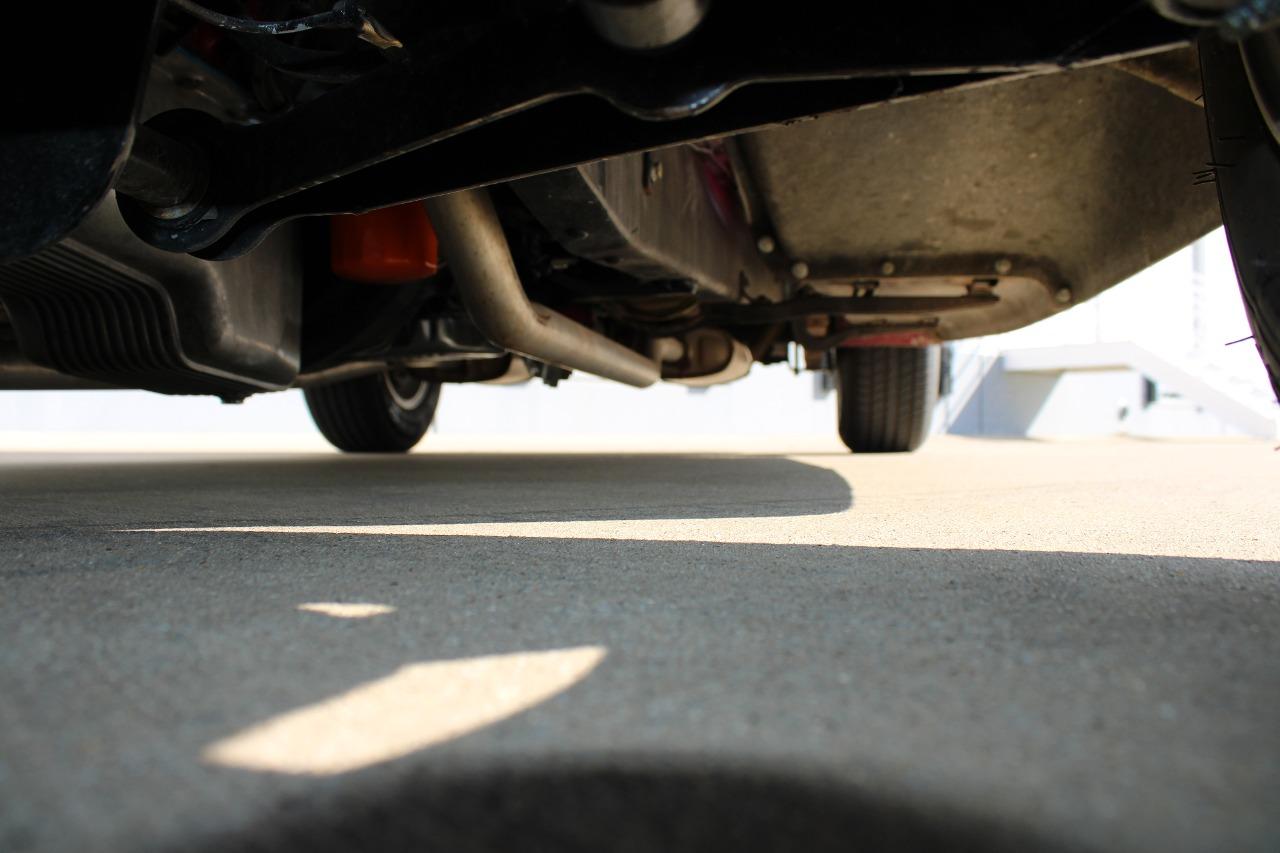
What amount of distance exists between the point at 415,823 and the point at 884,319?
7.37 ft

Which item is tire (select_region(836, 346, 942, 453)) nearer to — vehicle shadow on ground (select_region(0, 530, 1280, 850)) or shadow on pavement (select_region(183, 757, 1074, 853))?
vehicle shadow on ground (select_region(0, 530, 1280, 850))

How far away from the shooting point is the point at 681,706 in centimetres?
42

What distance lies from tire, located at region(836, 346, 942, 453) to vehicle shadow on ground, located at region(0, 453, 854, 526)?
32.7 inches

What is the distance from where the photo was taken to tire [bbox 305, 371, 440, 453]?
10.1ft

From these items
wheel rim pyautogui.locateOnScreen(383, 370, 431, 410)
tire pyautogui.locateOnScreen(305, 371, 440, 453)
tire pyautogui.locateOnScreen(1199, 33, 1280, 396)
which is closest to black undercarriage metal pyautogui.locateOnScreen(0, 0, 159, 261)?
tire pyautogui.locateOnScreen(1199, 33, 1280, 396)

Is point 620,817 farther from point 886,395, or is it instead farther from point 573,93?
point 886,395

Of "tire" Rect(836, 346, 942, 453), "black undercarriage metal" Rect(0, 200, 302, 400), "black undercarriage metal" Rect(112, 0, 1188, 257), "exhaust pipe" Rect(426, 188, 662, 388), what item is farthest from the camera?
"tire" Rect(836, 346, 942, 453)

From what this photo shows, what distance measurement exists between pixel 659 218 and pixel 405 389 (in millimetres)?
2248

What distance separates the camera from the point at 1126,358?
9680mm

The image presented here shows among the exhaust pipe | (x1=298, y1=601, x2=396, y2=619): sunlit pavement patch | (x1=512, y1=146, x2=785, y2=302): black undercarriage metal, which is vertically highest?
(x1=512, y1=146, x2=785, y2=302): black undercarriage metal

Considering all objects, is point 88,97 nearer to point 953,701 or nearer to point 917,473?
point 953,701

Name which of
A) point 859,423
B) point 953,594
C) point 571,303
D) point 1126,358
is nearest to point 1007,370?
point 1126,358

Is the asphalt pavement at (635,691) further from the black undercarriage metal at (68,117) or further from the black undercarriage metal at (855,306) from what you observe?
the black undercarriage metal at (855,306)

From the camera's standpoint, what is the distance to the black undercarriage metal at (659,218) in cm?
109
